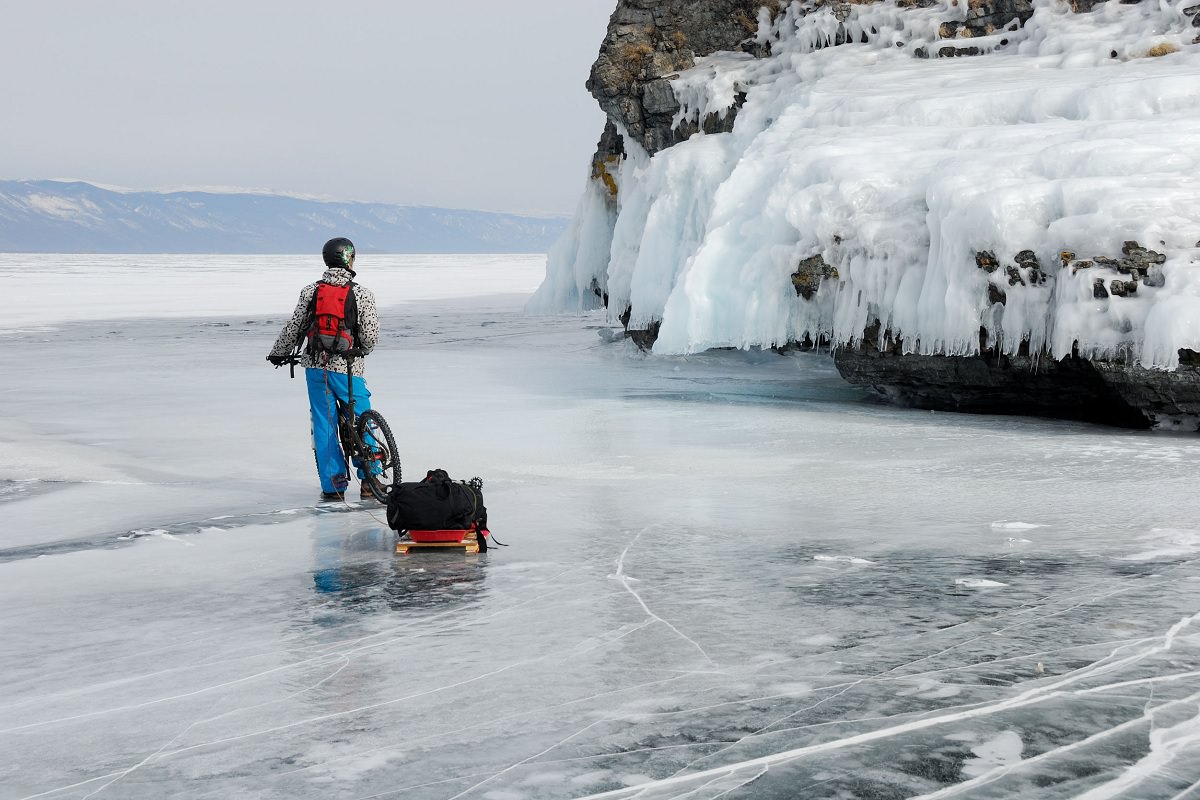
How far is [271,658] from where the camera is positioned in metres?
5.52

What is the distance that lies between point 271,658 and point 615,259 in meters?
17.3

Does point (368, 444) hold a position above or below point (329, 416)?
below

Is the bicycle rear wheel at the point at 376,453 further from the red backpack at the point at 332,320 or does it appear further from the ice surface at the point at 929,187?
the ice surface at the point at 929,187

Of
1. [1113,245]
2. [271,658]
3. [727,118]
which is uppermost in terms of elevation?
[727,118]

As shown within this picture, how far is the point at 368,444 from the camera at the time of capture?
29.8 feet

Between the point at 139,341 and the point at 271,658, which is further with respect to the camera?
the point at 139,341

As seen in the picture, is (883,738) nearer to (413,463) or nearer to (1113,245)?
(413,463)

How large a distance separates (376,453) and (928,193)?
8019mm

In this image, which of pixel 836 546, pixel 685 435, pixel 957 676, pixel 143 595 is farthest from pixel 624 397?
pixel 957 676

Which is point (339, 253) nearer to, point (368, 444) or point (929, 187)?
point (368, 444)

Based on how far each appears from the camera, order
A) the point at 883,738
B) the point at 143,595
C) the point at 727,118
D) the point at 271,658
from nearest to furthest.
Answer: the point at 883,738
the point at 271,658
the point at 143,595
the point at 727,118

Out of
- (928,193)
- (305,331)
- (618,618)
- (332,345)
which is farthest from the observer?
(928,193)

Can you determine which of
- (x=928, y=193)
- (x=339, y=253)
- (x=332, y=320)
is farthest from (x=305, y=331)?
(x=928, y=193)

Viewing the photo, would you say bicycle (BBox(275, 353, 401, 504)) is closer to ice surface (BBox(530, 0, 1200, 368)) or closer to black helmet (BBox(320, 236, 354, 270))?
black helmet (BBox(320, 236, 354, 270))
